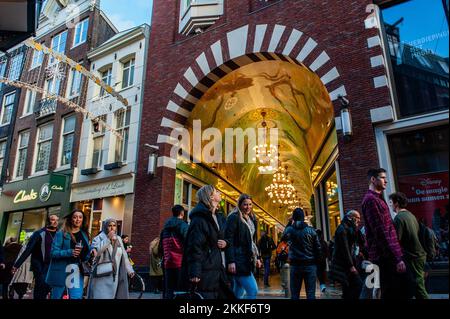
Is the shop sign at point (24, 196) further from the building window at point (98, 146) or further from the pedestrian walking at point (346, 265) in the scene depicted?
the pedestrian walking at point (346, 265)

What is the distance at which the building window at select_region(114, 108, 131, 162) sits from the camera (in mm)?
14453

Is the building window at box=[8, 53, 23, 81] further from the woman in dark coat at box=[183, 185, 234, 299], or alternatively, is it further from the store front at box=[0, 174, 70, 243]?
the woman in dark coat at box=[183, 185, 234, 299]

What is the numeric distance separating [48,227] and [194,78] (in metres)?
8.11

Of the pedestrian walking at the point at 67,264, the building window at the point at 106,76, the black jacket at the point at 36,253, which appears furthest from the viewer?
the building window at the point at 106,76

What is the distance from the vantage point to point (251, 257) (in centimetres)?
494

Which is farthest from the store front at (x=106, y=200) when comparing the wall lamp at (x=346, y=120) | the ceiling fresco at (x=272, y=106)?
the wall lamp at (x=346, y=120)

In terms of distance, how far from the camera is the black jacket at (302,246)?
18.5 feet

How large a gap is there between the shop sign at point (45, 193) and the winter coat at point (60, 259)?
12.4m

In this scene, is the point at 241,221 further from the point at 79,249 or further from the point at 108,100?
the point at 108,100

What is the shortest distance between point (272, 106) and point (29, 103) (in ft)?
47.5

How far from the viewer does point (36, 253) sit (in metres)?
5.85

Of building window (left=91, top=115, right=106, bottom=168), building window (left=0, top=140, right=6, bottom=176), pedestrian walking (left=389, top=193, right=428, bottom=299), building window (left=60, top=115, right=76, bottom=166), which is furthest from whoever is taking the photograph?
building window (left=0, top=140, right=6, bottom=176)

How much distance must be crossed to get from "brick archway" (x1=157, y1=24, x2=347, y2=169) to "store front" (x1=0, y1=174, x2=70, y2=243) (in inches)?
236

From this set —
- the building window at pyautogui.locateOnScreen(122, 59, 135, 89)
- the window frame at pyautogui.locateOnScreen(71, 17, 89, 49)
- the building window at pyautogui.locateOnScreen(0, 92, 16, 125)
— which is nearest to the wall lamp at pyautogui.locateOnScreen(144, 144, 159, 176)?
the building window at pyautogui.locateOnScreen(122, 59, 135, 89)
